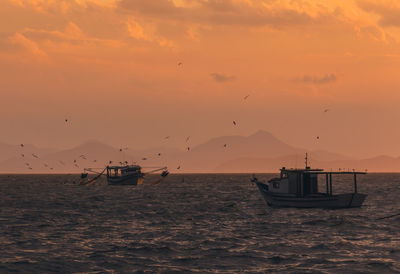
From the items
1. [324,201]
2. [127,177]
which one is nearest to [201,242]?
[324,201]

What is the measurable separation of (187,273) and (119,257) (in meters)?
5.78

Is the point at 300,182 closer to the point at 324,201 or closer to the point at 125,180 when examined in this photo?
the point at 324,201

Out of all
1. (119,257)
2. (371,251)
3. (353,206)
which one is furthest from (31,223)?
(353,206)

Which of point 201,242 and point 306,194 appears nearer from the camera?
point 201,242

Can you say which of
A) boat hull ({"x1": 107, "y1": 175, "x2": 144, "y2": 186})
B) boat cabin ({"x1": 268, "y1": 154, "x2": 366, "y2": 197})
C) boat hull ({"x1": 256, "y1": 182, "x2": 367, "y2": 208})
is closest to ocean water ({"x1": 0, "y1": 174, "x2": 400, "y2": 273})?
boat hull ({"x1": 256, "y1": 182, "x2": 367, "y2": 208})

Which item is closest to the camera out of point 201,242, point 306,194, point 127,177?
point 201,242

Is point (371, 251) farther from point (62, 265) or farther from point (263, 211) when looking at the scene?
point (263, 211)

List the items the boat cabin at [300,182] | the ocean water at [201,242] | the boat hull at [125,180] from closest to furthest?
the ocean water at [201,242]
the boat cabin at [300,182]
the boat hull at [125,180]

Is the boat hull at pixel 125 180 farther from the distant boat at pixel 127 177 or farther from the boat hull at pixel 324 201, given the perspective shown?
the boat hull at pixel 324 201

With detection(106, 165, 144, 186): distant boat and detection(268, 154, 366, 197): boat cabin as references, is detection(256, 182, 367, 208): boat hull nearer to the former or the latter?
detection(268, 154, 366, 197): boat cabin

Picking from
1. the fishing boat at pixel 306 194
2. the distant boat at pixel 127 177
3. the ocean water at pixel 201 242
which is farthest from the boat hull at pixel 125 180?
the fishing boat at pixel 306 194

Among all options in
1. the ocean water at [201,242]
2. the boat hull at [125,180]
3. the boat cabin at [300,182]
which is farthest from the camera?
the boat hull at [125,180]

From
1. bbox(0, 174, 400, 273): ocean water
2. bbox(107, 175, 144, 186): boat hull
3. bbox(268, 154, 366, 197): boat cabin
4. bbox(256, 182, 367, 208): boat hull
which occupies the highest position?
bbox(107, 175, 144, 186): boat hull

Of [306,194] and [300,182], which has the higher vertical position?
[300,182]
